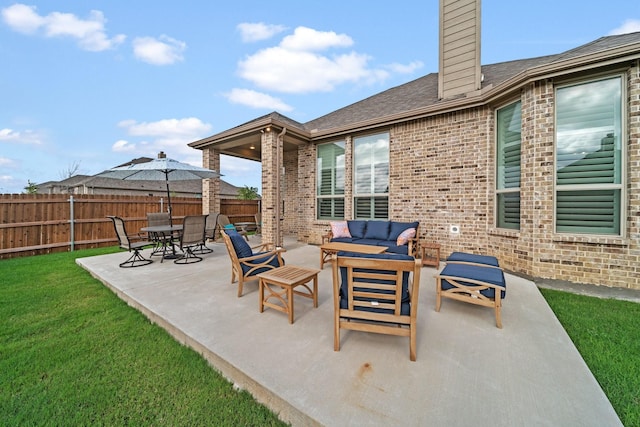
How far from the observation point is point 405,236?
17.7 ft

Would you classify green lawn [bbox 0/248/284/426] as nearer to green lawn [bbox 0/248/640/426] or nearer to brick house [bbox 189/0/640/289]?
green lawn [bbox 0/248/640/426]

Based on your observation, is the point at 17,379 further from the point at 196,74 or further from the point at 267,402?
the point at 196,74

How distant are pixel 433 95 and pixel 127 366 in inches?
337

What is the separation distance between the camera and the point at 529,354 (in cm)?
223

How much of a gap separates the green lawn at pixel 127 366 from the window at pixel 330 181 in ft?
17.7

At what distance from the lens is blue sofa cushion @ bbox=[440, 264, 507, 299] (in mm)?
2936

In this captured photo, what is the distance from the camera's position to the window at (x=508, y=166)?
4.94 metres

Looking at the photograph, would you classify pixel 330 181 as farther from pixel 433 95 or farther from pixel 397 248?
pixel 433 95

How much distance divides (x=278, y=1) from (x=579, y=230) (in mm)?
10598

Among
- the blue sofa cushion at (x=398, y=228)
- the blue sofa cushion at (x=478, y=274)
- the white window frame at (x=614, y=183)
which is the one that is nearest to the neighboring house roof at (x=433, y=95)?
the white window frame at (x=614, y=183)

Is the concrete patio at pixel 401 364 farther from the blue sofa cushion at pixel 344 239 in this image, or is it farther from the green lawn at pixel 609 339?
the blue sofa cushion at pixel 344 239

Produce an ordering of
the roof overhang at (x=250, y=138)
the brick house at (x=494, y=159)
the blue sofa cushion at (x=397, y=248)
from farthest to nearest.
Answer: the roof overhang at (x=250, y=138) → the blue sofa cushion at (x=397, y=248) → the brick house at (x=494, y=159)

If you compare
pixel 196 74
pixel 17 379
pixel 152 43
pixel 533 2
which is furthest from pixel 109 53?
pixel 533 2

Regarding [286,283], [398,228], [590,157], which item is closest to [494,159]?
[590,157]
